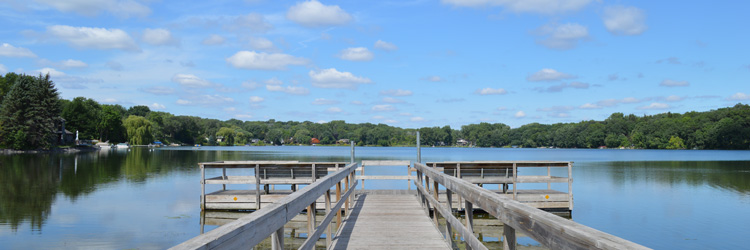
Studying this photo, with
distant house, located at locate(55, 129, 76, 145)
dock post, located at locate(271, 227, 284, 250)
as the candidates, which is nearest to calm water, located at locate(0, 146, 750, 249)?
dock post, located at locate(271, 227, 284, 250)

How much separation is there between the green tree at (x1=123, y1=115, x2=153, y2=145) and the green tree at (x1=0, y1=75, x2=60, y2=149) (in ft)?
115

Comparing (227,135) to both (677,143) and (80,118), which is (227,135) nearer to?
(80,118)

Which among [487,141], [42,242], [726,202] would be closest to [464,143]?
[487,141]

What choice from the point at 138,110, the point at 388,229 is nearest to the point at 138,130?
the point at 138,110

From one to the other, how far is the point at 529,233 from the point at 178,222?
472 inches

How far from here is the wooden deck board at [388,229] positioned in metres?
6.33

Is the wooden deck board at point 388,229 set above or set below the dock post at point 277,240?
below

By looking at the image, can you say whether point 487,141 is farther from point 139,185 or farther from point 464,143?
point 139,185

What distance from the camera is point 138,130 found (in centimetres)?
9606

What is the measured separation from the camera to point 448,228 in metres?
6.32

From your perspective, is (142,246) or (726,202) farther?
(726,202)

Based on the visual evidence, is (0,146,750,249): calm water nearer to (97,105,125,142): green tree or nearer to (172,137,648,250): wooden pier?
(172,137,648,250): wooden pier

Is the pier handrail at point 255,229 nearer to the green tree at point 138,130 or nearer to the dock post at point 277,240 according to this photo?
the dock post at point 277,240

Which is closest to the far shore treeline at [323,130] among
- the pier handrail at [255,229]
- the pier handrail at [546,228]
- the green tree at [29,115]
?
the green tree at [29,115]
